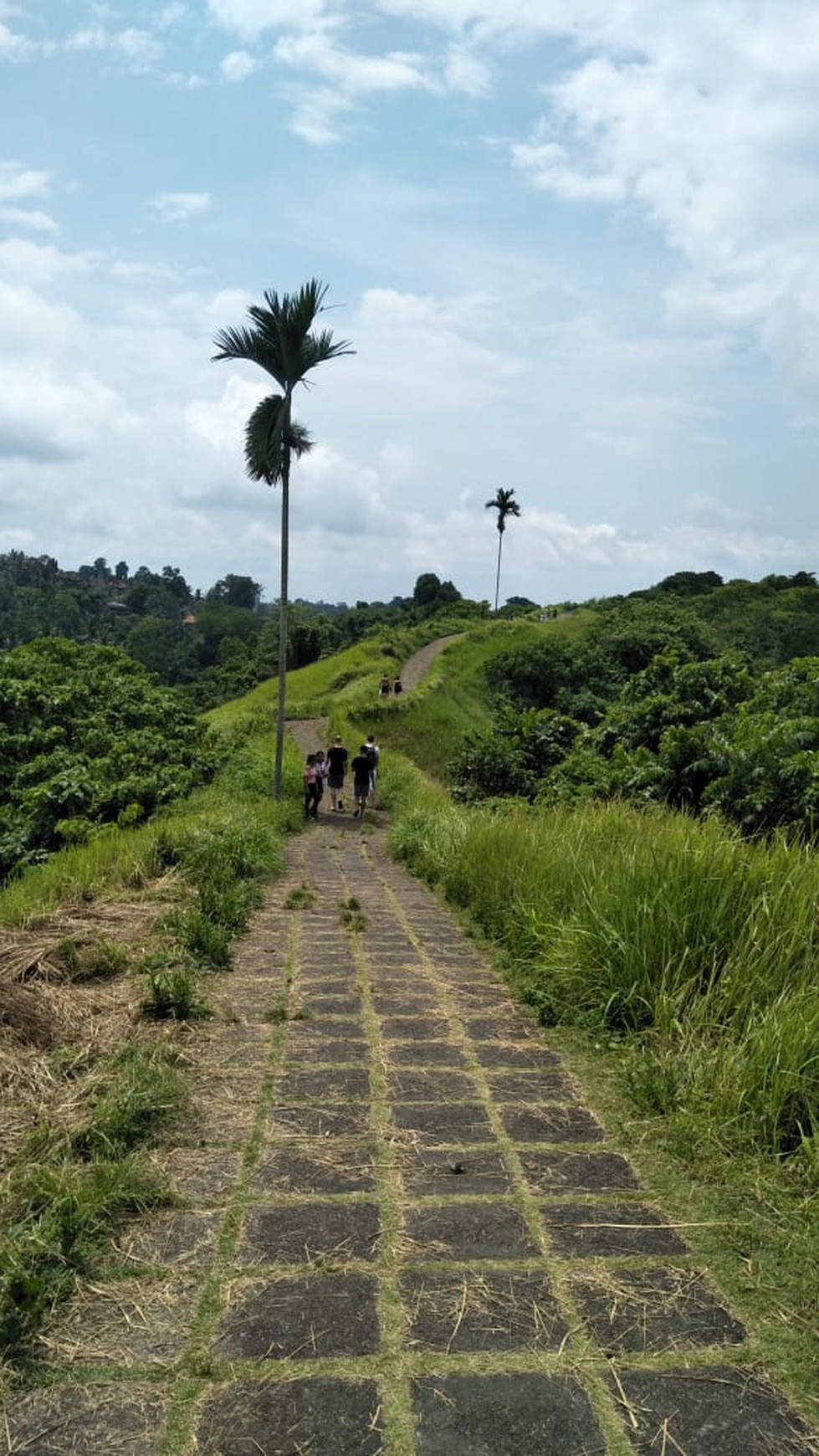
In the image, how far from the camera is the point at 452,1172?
→ 3.30 m

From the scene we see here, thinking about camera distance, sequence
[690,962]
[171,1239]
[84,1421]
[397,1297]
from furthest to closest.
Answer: [690,962] → [171,1239] → [397,1297] → [84,1421]

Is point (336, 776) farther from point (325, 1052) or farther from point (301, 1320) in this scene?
point (301, 1320)

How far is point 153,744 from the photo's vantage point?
61.7 feet

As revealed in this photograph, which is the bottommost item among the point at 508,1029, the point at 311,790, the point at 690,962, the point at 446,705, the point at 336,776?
the point at 311,790

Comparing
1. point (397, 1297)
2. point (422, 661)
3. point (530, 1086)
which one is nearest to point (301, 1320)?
point (397, 1297)

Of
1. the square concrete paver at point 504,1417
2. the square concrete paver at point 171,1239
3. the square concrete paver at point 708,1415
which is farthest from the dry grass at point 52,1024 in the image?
the square concrete paver at point 708,1415

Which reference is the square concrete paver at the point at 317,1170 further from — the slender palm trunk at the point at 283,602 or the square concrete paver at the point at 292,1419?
the slender palm trunk at the point at 283,602

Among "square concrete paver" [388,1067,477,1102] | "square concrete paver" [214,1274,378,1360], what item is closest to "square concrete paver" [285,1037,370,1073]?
"square concrete paver" [388,1067,477,1102]

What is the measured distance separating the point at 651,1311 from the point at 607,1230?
40cm

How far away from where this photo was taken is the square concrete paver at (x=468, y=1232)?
111 inches

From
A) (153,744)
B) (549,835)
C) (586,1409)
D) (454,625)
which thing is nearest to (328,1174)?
(586,1409)

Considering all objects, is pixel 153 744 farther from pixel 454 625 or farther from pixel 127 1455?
pixel 454 625

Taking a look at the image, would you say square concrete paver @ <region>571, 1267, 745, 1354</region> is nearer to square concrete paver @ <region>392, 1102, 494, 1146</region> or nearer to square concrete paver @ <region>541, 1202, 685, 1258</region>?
square concrete paver @ <region>541, 1202, 685, 1258</region>

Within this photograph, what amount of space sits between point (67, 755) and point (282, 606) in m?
4.43
